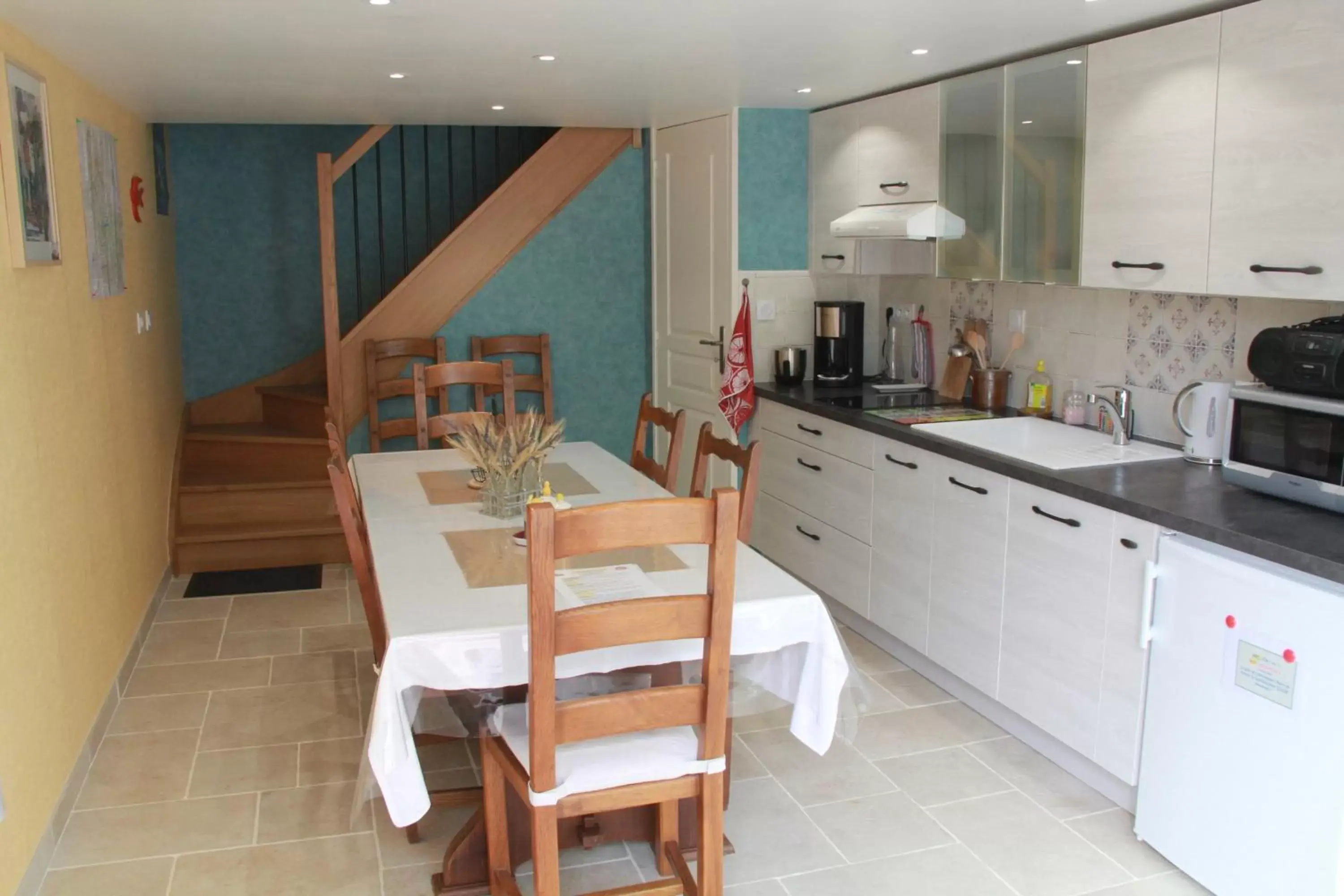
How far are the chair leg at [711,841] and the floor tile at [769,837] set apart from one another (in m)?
0.41

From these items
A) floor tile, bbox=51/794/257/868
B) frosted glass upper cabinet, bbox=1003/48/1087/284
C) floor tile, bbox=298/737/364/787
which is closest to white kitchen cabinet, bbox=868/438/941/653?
frosted glass upper cabinet, bbox=1003/48/1087/284

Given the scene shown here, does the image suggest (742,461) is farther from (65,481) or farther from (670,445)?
(65,481)

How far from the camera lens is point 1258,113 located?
2.77 metres

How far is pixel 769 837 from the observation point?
2895mm

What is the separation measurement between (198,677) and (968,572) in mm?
2751

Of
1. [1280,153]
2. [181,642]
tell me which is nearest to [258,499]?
[181,642]

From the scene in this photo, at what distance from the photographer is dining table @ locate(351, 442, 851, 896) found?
2168 mm

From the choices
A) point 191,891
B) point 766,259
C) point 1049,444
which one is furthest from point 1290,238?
point 191,891

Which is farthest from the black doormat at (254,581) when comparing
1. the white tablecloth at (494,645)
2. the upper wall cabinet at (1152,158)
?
the upper wall cabinet at (1152,158)

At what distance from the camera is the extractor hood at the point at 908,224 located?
407cm

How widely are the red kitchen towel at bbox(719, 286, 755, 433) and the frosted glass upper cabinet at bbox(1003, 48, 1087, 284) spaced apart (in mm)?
1402

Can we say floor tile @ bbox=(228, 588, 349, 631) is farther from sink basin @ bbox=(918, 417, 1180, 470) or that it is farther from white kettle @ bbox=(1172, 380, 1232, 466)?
white kettle @ bbox=(1172, 380, 1232, 466)

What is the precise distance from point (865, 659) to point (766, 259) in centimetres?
193

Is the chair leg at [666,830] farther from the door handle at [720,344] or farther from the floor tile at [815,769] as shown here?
the door handle at [720,344]
